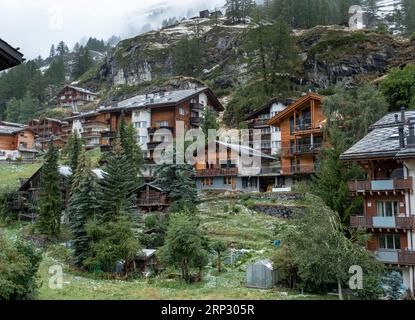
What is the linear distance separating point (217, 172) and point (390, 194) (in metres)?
29.5

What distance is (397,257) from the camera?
27.2 m

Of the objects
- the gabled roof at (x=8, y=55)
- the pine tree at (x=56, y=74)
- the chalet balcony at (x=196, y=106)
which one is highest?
the pine tree at (x=56, y=74)

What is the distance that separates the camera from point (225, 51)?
117812 mm

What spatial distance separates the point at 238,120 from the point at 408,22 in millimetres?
58029

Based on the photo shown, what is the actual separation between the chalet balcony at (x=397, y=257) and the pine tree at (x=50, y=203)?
28.8 metres

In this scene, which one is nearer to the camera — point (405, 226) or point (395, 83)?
point (405, 226)

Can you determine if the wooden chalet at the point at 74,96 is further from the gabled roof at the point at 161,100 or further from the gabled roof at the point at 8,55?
the gabled roof at the point at 8,55

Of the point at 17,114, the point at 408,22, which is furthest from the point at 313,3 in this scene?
the point at 17,114

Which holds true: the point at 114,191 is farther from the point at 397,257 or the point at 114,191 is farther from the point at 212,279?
the point at 397,257

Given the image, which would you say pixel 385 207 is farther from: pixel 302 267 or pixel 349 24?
pixel 349 24

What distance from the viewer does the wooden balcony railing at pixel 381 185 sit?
27641 millimetres

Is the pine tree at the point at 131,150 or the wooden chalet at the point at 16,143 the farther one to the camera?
the wooden chalet at the point at 16,143

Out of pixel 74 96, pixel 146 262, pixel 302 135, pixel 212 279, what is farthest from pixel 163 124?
pixel 74 96

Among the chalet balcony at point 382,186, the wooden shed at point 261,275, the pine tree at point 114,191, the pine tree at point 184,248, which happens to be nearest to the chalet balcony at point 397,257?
the chalet balcony at point 382,186
